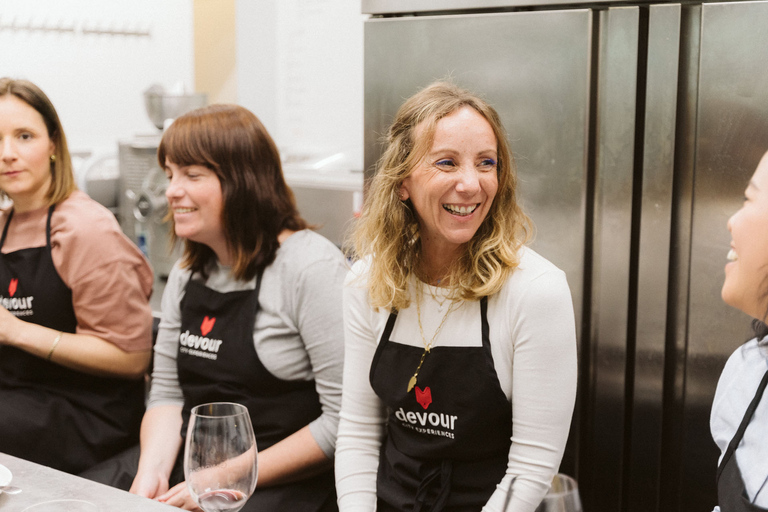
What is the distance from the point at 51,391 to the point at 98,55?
2.25 m

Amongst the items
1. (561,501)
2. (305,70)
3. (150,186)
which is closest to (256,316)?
(561,501)

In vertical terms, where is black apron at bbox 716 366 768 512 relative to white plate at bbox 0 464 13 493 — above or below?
above

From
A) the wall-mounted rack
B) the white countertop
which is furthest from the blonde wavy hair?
the wall-mounted rack

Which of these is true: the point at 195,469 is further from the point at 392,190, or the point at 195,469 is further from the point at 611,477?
the point at 611,477

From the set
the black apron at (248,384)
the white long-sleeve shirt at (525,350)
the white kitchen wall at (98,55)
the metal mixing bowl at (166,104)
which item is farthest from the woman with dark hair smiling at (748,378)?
the white kitchen wall at (98,55)

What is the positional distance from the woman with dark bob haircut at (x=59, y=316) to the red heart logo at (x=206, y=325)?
30cm

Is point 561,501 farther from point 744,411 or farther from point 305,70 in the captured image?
point 305,70

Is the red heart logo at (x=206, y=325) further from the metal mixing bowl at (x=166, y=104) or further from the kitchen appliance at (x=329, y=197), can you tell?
the metal mixing bowl at (x=166, y=104)

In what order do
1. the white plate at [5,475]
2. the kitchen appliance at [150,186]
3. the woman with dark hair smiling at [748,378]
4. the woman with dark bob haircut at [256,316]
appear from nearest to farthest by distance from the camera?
the woman with dark hair smiling at [748,378], the white plate at [5,475], the woman with dark bob haircut at [256,316], the kitchen appliance at [150,186]

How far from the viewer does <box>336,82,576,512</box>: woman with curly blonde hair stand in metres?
1.29

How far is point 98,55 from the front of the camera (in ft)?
12.1

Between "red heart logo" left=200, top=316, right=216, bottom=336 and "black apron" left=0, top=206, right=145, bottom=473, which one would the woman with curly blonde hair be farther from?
"black apron" left=0, top=206, right=145, bottom=473

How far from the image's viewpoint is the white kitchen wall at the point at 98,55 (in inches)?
132

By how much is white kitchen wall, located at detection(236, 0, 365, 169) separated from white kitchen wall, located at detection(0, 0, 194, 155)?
1.53 ft
